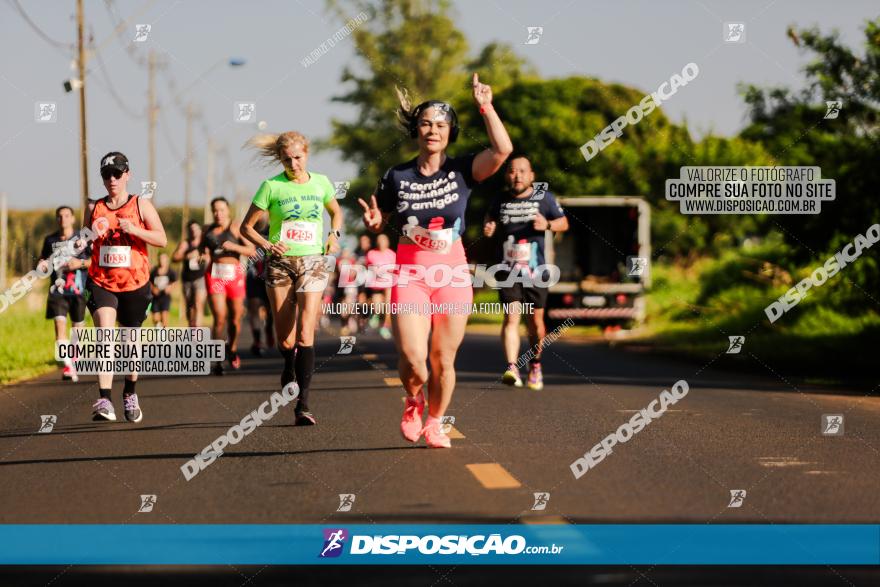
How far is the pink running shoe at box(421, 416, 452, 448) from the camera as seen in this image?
28.9ft

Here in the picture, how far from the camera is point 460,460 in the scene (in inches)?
326

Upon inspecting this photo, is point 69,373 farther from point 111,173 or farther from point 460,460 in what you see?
point 460,460

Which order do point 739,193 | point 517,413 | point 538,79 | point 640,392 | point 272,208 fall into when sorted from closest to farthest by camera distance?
point 272,208 → point 517,413 → point 640,392 → point 739,193 → point 538,79

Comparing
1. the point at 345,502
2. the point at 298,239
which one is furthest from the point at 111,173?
the point at 345,502

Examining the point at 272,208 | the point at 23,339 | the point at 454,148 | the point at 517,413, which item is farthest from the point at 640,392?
the point at 454,148

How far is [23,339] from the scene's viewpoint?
888 inches

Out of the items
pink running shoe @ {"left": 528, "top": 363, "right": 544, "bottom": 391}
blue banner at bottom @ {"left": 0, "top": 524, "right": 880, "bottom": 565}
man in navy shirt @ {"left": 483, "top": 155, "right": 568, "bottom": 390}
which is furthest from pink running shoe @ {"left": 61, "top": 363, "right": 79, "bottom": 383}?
blue banner at bottom @ {"left": 0, "top": 524, "right": 880, "bottom": 565}

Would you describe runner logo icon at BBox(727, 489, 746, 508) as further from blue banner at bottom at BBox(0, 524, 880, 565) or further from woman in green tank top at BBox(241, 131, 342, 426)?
woman in green tank top at BBox(241, 131, 342, 426)

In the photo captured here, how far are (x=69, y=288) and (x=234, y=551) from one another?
9.94 meters

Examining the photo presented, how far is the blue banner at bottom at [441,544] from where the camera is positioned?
567 cm

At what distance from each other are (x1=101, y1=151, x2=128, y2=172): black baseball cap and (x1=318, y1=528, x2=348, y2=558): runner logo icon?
4963 millimetres

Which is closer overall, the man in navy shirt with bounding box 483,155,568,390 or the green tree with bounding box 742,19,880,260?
the man in navy shirt with bounding box 483,155,568,390

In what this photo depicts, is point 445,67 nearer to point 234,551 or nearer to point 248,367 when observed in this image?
point 248,367

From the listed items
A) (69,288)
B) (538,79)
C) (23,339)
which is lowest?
(23,339)
